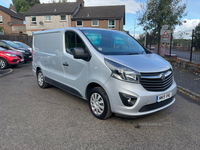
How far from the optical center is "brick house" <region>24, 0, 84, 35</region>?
3378 centimetres

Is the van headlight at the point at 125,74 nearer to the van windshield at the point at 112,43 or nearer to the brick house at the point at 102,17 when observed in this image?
the van windshield at the point at 112,43

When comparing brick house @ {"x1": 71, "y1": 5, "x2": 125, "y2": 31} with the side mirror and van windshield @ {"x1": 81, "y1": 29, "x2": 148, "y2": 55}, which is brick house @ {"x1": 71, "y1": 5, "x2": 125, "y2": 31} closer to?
van windshield @ {"x1": 81, "y1": 29, "x2": 148, "y2": 55}

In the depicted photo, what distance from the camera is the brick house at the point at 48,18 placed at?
111 ft

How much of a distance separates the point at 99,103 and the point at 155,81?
3.93ft

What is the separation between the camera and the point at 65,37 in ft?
14.5

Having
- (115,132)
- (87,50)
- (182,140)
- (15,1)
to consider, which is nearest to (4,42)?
(87,50)

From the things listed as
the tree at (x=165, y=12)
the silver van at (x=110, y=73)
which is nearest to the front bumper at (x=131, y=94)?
the silver van at (x=110, y=73)

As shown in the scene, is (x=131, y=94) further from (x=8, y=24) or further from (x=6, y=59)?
(x=8, y=24)

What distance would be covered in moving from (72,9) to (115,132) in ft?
114

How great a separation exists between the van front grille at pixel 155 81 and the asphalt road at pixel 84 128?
30.4 inches

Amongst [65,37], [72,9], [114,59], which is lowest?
[114,59]

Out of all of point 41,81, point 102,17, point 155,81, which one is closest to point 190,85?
point 155,81

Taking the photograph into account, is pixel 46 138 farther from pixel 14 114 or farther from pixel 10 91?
pixel 10 91

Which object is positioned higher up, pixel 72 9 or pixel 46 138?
pixel 72 9
